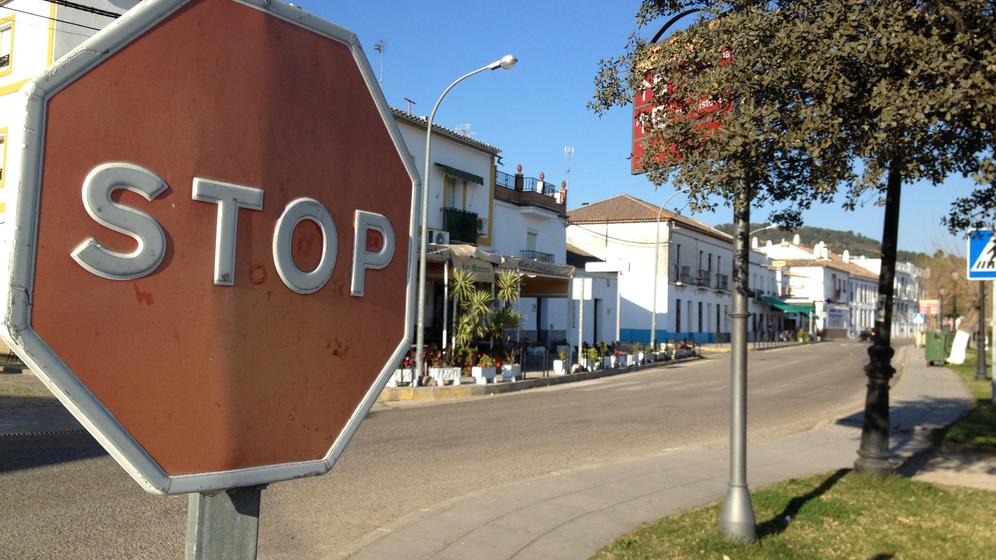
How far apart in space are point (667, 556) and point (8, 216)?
5.23 m

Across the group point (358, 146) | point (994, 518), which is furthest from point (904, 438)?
point (358, 146)

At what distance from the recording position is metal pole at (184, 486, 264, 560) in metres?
1.22

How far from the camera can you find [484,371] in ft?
63.8

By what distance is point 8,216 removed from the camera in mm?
907

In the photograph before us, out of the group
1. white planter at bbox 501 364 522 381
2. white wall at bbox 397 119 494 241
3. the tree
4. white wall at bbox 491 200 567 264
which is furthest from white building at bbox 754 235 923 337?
the tree

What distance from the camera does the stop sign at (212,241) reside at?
37.9 inches

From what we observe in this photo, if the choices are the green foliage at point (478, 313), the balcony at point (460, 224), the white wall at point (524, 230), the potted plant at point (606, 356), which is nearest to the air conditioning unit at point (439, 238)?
the balcony at point (460, 224)

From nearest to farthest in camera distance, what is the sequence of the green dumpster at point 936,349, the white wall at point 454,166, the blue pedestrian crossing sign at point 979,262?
the blue pedestrian crossing sign at point 979,262 → the white wall at point 454,166 → the green dumpster at point 936,349

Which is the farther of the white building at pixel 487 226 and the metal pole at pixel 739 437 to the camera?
the white building at pixel 487 226

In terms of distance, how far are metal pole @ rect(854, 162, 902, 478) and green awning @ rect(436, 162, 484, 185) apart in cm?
2067

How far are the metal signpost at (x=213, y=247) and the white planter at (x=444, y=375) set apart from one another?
1711 cm

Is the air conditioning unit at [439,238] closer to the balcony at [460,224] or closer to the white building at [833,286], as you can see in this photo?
the balcony at [460,224]

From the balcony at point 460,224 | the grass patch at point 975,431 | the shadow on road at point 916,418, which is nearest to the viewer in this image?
the grass patch at point 975,431

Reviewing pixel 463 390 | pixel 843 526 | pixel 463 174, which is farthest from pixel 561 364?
pixel 843 526
